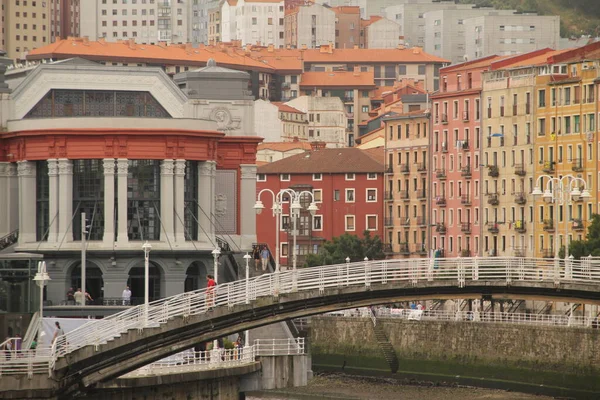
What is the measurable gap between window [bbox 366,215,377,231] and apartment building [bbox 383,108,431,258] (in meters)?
3.16

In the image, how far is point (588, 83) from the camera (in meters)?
146

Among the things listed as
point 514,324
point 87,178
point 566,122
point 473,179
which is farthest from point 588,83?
point 87,178

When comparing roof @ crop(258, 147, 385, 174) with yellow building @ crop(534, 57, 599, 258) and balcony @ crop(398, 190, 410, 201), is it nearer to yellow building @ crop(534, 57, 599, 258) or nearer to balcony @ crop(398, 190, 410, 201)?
balcony @ crop(398, 190, 410, 201)

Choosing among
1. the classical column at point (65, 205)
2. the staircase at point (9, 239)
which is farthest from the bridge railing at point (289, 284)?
the staircase at point (9, 239)

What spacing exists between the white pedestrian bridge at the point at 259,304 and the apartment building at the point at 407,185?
291ft

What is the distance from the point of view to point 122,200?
120 m

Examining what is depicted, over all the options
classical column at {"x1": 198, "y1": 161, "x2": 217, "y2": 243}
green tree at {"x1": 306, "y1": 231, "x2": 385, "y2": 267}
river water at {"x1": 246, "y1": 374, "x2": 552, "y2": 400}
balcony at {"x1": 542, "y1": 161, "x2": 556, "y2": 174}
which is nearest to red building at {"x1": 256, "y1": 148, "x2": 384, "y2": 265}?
green tree at {"x1": 306, "y1": 231, "x2": 385, "y2": 267}

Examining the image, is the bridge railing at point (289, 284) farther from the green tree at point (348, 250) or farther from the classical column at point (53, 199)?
the green tree at point (348, 250)

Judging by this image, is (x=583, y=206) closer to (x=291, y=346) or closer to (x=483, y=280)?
(x=291, y=346)

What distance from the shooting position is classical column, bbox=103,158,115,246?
119875 millimetres

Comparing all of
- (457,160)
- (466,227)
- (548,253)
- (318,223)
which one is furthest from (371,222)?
(548,253)

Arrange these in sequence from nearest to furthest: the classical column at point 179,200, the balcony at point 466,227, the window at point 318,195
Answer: the classical column at point 179,200
the balcony at point 466,227
the window at point 318,195

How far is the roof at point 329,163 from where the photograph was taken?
618ft

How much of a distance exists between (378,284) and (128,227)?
1600 inches
